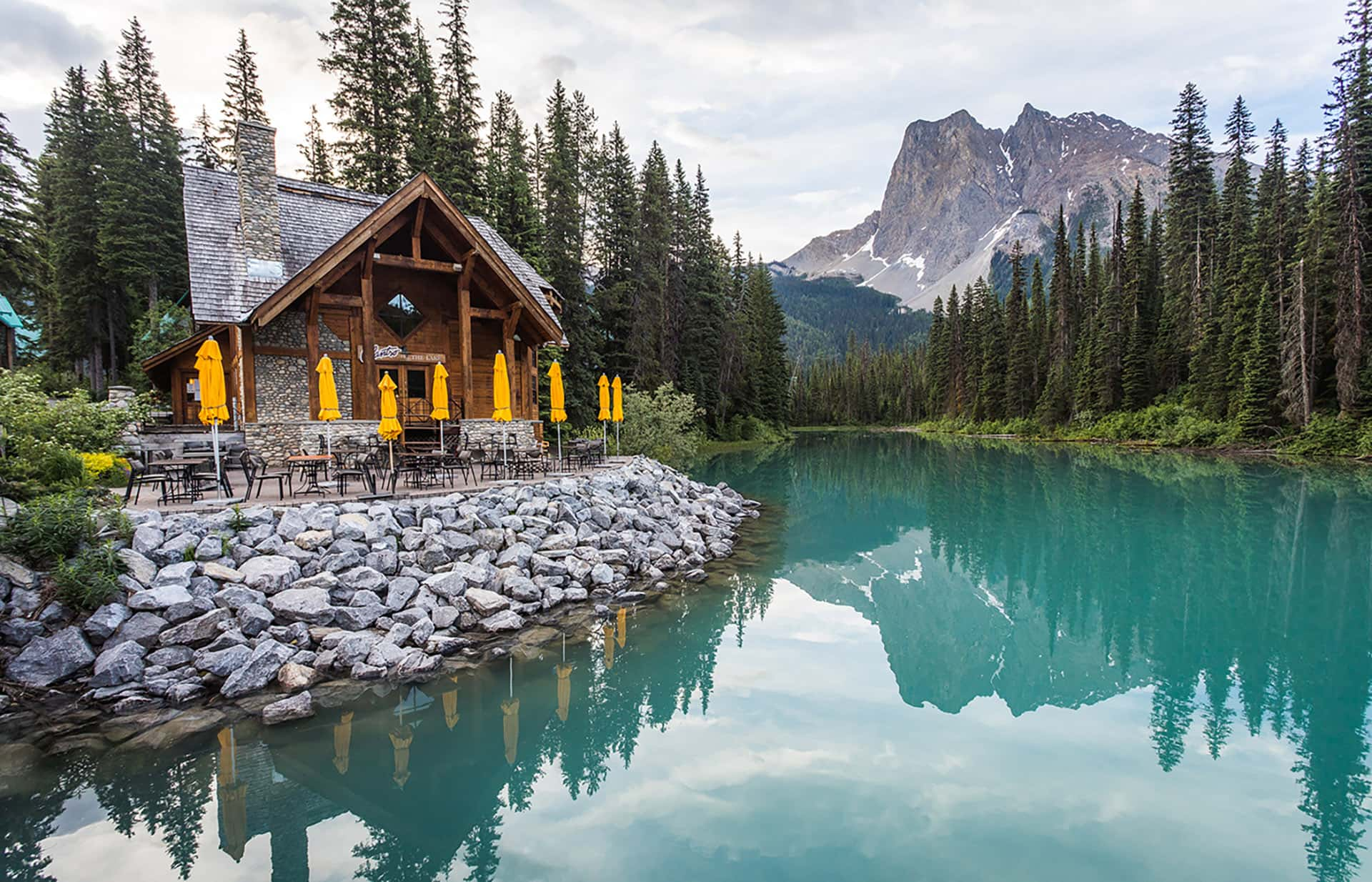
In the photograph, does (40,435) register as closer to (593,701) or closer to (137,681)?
(137,681)

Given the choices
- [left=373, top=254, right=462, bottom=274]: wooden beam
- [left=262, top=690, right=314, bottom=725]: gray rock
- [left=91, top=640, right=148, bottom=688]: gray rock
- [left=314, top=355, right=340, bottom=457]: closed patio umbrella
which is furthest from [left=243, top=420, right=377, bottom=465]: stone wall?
[left=262, top=690, right=314, bottom=725]: gray rock

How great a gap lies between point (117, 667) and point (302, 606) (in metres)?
1.91

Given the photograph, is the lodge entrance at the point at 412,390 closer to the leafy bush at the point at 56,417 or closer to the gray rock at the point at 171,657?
the leafy bush at the point at 56,417

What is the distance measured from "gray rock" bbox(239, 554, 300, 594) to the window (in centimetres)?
975

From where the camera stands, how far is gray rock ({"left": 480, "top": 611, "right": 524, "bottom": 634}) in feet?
31.9

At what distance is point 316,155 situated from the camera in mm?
37219

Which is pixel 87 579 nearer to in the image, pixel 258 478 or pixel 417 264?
pixel 258 478

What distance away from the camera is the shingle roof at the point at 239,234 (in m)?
15.8

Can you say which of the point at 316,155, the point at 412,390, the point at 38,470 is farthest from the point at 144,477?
the point at 316,155

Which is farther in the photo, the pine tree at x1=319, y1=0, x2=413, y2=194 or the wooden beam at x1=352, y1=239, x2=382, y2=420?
the pine tree at x1=319, y1=0, x2=413, y2=194

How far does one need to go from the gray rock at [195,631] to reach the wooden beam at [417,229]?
1059cm

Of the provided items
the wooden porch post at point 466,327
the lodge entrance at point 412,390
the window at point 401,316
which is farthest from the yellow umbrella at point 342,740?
the window at point 401,316

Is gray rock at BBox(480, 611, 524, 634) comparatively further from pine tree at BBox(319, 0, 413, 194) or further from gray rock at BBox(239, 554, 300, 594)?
pine tree at BBox(319, 0, 413, 194)

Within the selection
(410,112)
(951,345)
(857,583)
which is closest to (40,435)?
(857,583)
